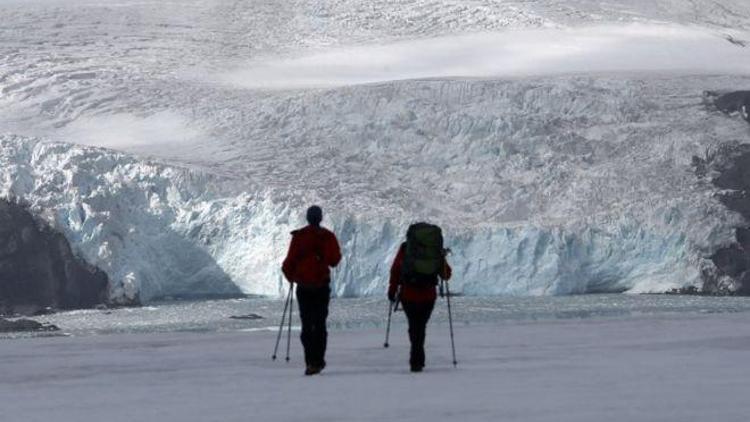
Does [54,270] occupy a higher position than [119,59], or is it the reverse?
[119,59]

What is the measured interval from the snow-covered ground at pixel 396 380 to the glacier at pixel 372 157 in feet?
57.9

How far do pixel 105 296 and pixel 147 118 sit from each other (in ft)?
38.4

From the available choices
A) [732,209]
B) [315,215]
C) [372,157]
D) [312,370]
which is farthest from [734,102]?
[312,370]

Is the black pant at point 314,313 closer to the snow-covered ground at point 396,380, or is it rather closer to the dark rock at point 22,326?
the snow-covered ground at point 396,380

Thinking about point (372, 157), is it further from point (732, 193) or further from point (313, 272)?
point (313, 272)

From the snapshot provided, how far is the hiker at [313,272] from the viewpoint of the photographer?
416 inches

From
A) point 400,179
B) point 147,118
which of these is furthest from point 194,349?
point 147,118

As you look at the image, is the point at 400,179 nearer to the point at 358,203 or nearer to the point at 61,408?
the point at 358,203

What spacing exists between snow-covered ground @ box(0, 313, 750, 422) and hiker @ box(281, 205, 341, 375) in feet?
0.80

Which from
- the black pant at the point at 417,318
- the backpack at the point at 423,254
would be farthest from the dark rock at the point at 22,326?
the backpack at the point at 423,254

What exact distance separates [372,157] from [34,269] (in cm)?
857

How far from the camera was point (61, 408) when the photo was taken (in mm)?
8219

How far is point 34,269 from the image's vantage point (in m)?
33.7

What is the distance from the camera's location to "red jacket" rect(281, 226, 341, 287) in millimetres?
10570
